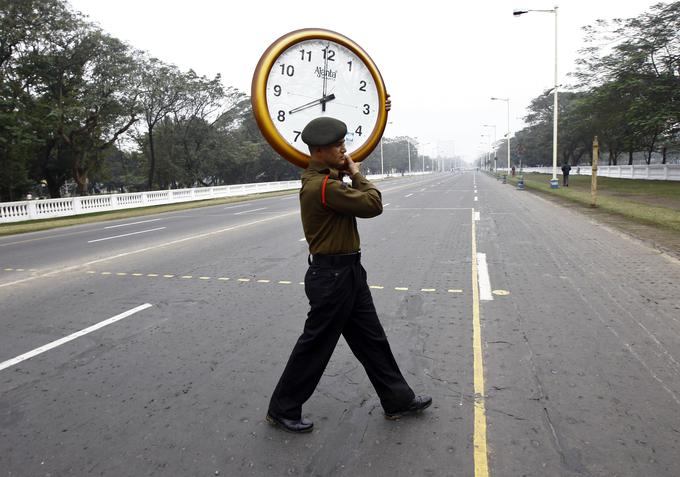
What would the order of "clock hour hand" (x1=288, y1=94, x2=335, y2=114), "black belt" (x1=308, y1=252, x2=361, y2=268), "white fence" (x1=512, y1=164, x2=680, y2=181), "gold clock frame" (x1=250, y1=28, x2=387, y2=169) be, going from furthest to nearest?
"white fence" (x1=512, y1=164, x2=680, y2=181)
"black belt" (x1=308, y1=252, x2=361, y2=268)
"clock hour hand" (x1=288, y1=94, x2=335, y2=114)
"gold clock frame" (x1=250, y1=28, x2=387, y2=169)

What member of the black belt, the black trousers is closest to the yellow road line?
the black trousers

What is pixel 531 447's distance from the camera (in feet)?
8.50

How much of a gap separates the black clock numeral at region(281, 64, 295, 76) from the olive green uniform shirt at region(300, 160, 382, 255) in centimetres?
48

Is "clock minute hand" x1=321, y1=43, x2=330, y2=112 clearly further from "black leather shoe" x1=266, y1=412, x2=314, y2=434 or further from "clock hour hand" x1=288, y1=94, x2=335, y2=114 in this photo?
"black leather shoe" x1=266, y1=412, x2=314, y2=434

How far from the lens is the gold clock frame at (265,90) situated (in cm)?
211

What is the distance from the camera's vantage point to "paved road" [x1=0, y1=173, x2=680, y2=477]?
8.42 ft

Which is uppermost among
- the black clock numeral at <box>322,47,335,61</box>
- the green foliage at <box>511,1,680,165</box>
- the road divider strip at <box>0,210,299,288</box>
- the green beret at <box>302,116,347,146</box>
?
the green foliage at <box>511,1,680,165</box>

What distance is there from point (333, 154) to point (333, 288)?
0.78 m

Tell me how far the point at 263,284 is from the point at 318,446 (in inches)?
157

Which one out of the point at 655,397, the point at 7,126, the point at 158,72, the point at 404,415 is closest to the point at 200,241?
the point at 404,415

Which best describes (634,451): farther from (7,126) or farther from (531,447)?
(7,126)

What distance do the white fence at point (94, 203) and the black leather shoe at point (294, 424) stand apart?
22.4 m

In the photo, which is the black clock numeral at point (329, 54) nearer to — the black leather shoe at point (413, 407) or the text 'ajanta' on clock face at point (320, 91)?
the text 'ajanta' on clock face at point (320, 91)

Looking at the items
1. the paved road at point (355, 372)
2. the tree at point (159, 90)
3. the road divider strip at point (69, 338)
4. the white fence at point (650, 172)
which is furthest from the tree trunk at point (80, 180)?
the white fence at point (650, 172)
